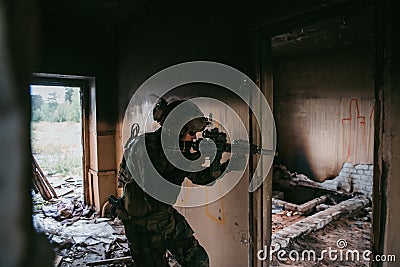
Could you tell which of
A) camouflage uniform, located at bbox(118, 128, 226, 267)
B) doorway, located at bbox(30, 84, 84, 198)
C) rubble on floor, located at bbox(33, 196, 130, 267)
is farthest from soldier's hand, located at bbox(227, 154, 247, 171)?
doorway, located at bbox(30, 84, 84, 198)

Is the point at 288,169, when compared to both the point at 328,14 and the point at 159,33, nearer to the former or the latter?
the point at 159,33

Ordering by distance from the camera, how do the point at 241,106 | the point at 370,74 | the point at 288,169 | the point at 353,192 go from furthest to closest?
the point at 288,169, the point at 353,192, the point at 370,74, the point at 241,106

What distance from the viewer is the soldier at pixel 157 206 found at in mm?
2455

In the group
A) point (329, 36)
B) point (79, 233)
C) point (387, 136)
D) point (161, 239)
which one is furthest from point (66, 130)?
point (387, 136)

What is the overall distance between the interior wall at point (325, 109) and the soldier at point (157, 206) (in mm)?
3591

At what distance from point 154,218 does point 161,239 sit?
0.62 feet

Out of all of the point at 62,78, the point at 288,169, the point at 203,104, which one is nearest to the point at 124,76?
the point at 62,78

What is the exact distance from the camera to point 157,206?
99.3 inches

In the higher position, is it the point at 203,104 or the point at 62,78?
the point at 62,78

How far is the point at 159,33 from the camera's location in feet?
11.9

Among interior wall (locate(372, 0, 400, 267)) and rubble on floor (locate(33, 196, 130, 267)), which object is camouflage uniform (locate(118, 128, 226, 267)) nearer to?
rubble on floor (locate(33, 196, 130, 267))

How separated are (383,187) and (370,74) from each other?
404 centimetres

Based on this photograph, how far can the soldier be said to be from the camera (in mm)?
2455

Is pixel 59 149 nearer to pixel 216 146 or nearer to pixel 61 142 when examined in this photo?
pixel 61 142
